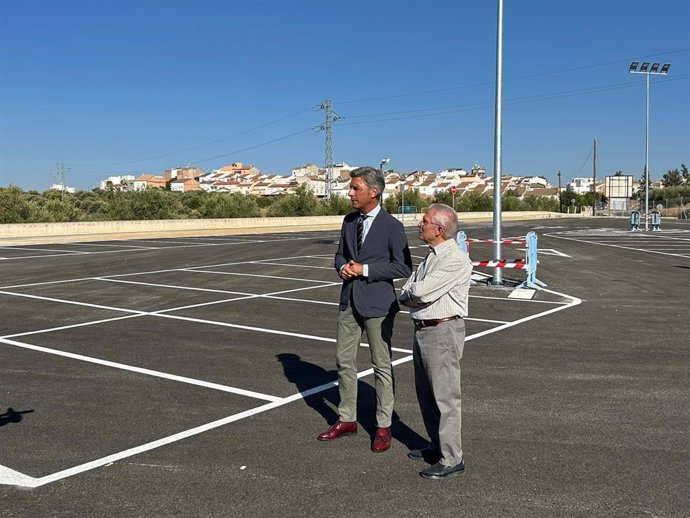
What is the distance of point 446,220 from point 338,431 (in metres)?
1.72

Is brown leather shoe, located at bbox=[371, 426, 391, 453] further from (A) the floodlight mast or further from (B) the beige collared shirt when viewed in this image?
(A) the floodlight mast

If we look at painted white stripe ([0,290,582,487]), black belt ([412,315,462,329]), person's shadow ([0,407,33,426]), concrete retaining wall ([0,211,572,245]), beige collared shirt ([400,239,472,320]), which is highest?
beige collared shirt ([400,239,472,320])

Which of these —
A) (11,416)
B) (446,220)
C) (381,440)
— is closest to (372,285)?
(446,220)

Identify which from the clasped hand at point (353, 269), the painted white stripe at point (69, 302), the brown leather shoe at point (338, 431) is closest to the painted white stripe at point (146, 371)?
the brown leather shoe at point (338, 431)

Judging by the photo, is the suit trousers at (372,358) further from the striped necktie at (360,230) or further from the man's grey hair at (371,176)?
the man's grey hair at (371,176)

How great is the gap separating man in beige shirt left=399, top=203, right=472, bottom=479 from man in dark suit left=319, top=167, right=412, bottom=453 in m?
0.44

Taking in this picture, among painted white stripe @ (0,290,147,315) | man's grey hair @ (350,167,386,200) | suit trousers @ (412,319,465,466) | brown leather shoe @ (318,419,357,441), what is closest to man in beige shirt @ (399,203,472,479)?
suit trousers @ (412,319,465,466)

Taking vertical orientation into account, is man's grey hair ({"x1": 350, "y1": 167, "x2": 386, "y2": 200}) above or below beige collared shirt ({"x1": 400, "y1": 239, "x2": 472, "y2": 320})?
above

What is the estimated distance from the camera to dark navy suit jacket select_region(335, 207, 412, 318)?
15.5 feet

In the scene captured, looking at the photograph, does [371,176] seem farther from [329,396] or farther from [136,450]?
[136,450]

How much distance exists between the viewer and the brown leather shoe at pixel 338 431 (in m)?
4.90

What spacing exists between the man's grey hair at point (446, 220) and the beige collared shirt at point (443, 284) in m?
0.05

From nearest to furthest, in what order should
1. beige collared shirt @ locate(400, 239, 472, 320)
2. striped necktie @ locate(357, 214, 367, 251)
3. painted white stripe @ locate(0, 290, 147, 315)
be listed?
beige collared shirt @ locate(400, 239, 472, 320) → striped necktie @ locate(357, 214, 367, 251) → painted white stripe @ locate(0, 290, 147, 315)

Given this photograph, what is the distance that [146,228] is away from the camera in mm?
39344
